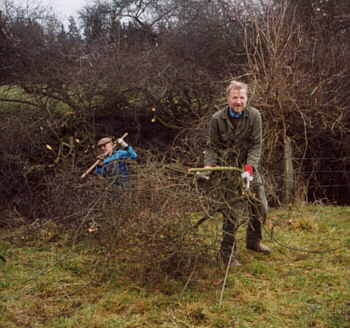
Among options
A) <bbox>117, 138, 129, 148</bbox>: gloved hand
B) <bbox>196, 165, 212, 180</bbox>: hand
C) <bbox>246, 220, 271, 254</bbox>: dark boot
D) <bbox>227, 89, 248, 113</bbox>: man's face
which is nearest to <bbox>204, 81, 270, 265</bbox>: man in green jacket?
<bbox>227, 89, 248, 113</bbox>: man's face

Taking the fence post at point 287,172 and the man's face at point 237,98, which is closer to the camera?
the man's face at point 237,98

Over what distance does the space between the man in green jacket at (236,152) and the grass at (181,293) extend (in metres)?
0.39

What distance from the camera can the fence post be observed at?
8320 mm

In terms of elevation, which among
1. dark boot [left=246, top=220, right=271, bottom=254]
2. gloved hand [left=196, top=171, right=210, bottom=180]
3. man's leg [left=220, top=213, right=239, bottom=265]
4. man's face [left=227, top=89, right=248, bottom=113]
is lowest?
dark boot [left=246, top=220, right=271, bottom=254]

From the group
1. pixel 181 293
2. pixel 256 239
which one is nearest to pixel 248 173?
pixel 181 293

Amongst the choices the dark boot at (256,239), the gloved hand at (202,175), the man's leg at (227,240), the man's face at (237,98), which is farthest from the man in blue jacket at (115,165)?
the dark boot at (256,239)

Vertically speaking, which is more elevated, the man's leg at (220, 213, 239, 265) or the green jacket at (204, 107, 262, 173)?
the green jacket at (204, 107, 262, 173)

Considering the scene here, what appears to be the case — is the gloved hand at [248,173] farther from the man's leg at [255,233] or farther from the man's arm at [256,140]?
the man's leg at [255,233]

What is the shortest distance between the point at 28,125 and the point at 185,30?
18.5ft

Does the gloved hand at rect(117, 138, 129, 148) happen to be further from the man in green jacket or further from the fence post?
the fence post

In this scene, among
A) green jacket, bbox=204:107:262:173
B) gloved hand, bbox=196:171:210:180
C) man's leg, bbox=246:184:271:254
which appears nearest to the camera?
gloved hand, bbox=196:171:210:180

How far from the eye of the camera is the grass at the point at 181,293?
3.57 m

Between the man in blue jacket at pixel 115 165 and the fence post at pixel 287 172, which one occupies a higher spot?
the man in blue jacket at pixel 115 165

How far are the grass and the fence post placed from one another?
8.76 ft
